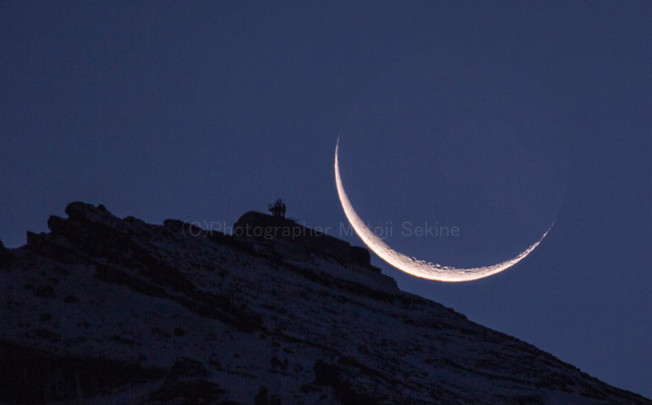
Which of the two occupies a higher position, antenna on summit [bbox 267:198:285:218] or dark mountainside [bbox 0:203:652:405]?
antenna on summit [bbox 267:198:285:218]

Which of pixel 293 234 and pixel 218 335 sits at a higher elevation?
pixel 293 234

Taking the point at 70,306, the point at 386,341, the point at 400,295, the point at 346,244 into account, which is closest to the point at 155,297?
the point at 70,306

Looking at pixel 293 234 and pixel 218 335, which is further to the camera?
pixel 293 234

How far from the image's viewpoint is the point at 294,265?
31047mm

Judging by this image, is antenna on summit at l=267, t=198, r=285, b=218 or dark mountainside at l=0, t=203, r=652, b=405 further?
antenna on summit at l=267, t=198, r=285, b=218

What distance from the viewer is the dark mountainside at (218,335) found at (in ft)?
44.8

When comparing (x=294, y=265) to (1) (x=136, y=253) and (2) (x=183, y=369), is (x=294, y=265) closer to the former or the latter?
(1) (x=136, y=253)

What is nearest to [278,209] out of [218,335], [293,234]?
[293,234]

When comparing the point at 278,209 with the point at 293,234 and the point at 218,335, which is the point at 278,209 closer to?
the point at 293,234

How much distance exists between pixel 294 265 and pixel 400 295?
6489 mm

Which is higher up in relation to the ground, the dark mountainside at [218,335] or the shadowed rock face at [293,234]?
the shadowed rock face at [293,234]

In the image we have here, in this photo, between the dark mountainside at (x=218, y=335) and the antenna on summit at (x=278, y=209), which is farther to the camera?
the antenna on summit at (x=278, y=209)

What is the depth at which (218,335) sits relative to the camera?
17703 millimetres

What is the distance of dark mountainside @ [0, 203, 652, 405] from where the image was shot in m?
13.6
